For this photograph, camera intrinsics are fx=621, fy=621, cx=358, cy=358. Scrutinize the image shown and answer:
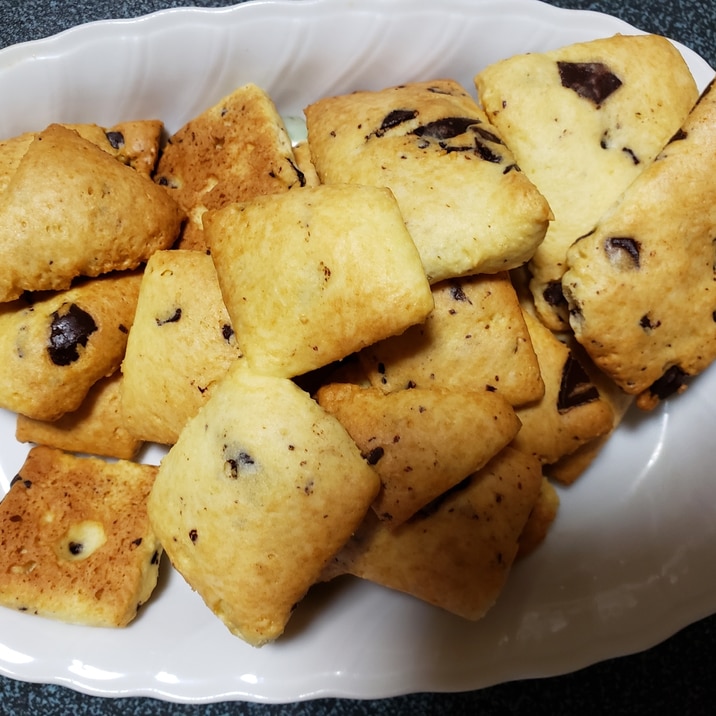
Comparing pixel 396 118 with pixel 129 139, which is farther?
pixel 129 139

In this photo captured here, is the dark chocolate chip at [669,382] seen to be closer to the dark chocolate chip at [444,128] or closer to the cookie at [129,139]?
the dark chocolate chip at [444,128]

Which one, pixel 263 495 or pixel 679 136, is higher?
pixel 679 136

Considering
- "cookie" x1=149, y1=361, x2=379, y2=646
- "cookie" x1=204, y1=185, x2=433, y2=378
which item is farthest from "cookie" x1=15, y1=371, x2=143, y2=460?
"cookie" x1=204, y1=185, x2=433, y2=378

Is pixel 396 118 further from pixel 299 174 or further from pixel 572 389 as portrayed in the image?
pixel 572 389

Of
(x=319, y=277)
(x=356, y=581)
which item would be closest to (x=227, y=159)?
(x=319, y=277)

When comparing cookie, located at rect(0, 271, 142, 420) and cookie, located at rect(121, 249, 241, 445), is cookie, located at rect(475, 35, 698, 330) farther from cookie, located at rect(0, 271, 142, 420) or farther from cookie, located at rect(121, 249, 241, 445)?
cookie, located at rect(0, 271, 142, 420)

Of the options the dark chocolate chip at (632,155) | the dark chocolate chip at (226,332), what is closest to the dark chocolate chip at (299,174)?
the dark chocolate chip at (226,332)
